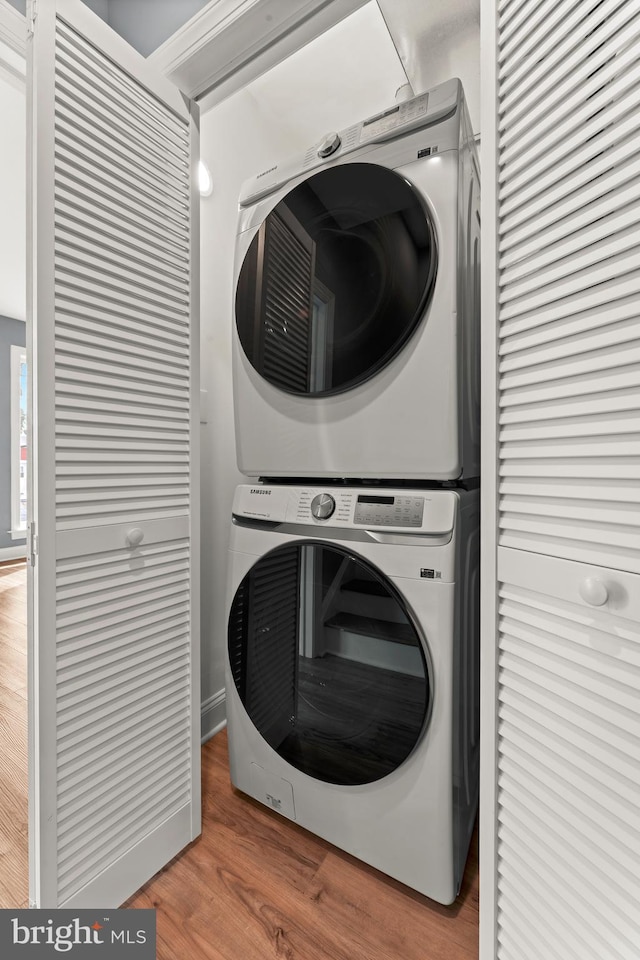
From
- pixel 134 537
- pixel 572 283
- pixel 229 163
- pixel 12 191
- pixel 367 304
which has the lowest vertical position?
pixel 134 537

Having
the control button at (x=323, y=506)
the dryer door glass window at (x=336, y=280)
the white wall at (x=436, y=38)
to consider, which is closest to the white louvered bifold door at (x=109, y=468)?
the dryer door glass window at (x=336, y=280)

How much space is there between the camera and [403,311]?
3.18ft

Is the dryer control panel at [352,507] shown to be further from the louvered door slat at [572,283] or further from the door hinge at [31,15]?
the door hinge at [31,15]

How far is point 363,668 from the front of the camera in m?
1.02

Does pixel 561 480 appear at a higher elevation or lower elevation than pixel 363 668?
higher

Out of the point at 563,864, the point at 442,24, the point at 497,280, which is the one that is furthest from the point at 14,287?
the point at 563,864

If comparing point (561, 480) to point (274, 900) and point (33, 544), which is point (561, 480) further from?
point (274, 900)

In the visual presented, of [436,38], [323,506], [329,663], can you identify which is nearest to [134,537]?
[323,506]

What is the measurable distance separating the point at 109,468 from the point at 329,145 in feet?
3.24

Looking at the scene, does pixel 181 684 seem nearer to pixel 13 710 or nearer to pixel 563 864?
pixel 563 864

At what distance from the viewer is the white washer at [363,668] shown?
921 millimetres

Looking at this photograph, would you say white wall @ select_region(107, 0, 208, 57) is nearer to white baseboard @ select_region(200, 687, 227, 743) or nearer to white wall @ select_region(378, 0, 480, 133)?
white wall @ select_region(378, 0, 480, 133)

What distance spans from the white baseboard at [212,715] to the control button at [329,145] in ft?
5.89

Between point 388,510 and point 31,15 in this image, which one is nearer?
point 31,15
